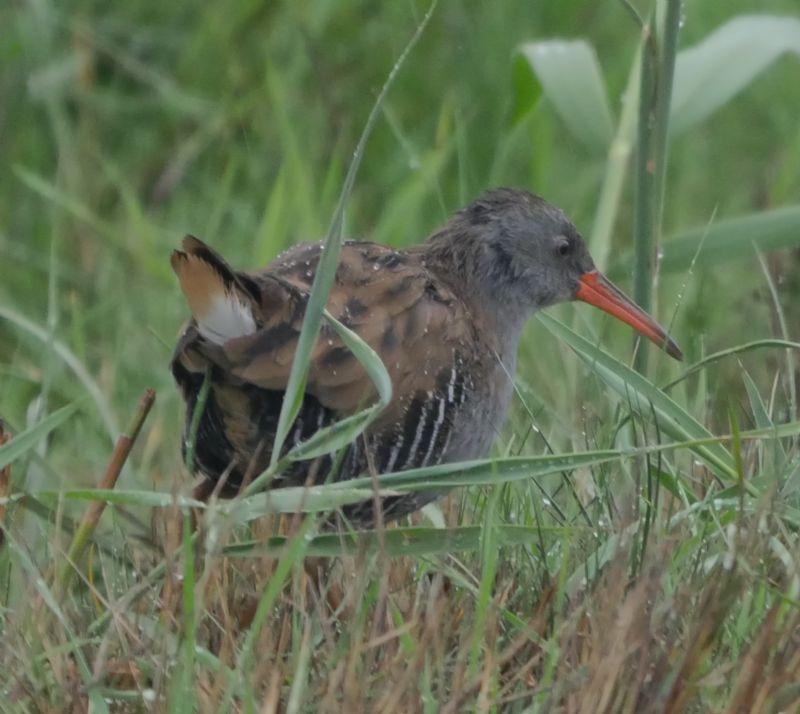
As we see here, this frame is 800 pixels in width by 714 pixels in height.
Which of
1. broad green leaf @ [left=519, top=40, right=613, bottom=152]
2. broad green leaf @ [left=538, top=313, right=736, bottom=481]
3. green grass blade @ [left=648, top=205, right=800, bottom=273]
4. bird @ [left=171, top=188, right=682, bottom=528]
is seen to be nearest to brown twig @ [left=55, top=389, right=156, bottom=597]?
bird @ [left=171, top=188, right=682, bottom=528]

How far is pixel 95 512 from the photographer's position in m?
3.03

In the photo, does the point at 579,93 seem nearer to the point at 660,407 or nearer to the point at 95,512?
the point at 660,407

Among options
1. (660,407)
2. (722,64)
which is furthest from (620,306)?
(660,407)

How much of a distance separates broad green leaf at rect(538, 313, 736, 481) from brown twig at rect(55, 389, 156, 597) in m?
0.74

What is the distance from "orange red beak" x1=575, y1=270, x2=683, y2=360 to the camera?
382cm

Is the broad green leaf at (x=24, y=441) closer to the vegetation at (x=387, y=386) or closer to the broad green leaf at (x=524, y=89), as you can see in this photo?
the vegetation at (x=387, y=386)

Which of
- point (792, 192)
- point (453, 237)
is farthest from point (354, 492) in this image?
point (792, 192)

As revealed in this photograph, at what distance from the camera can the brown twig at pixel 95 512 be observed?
2984 millimetres

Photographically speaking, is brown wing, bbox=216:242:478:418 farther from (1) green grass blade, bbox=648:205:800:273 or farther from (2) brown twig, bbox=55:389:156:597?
(1) green grass blade, bbox=648:205:800:273

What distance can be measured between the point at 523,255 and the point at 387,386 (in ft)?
4.29

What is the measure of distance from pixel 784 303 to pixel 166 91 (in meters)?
2.15

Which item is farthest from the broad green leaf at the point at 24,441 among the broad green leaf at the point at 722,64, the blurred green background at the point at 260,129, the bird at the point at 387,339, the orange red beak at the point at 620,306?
the blurred green background at the point at 260,129

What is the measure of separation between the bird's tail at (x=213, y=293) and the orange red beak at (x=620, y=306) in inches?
32.7

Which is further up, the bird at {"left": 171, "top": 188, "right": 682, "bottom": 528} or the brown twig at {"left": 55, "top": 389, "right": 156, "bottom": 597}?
the bird at {"left": 171, "top": 188, "right": 682, "bottom": 528}
